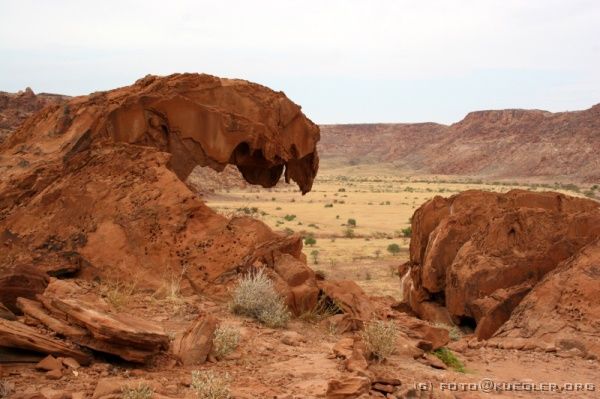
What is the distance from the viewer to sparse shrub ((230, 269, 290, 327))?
8094 mm

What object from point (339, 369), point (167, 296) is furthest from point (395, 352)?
point (167, 296)

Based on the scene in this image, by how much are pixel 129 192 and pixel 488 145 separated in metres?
94.2

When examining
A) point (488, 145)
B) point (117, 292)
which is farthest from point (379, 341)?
point (488, 145)

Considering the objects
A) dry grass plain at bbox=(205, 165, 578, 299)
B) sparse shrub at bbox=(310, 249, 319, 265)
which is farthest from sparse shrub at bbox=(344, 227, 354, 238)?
sparse shrub at bbox=(310, 249, 319, 265)

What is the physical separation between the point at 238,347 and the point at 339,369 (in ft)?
3.67

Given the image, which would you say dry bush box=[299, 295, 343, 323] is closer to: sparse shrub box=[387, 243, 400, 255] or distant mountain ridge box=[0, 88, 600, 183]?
sparse shrub box=[387, 243, 400, 255]

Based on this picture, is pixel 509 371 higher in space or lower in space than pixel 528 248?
lower

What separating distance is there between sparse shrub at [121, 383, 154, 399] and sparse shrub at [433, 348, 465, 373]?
13.0ft

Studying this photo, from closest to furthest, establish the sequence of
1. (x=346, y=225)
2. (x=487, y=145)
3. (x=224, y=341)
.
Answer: (x=224, y=341) < (x=346, y=225) < (x=487, y=145)

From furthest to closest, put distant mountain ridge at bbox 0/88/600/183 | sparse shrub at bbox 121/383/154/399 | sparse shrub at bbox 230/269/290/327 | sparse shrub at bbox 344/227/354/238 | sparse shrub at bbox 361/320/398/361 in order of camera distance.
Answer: distant mountain ridge at bbox 0/88/600/183 < sparse shrub at bbox 344/227/354/238 < sparse shrub at bbox 230/269/290/327 < sparse shrub at bbox 361/320/398/361 < sparse shrub at bbox 121/383/154/399

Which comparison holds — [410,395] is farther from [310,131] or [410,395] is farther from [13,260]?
[310,131]

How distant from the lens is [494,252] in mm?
11422

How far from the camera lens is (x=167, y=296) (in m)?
8.55

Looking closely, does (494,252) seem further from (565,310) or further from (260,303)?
(260,303)
